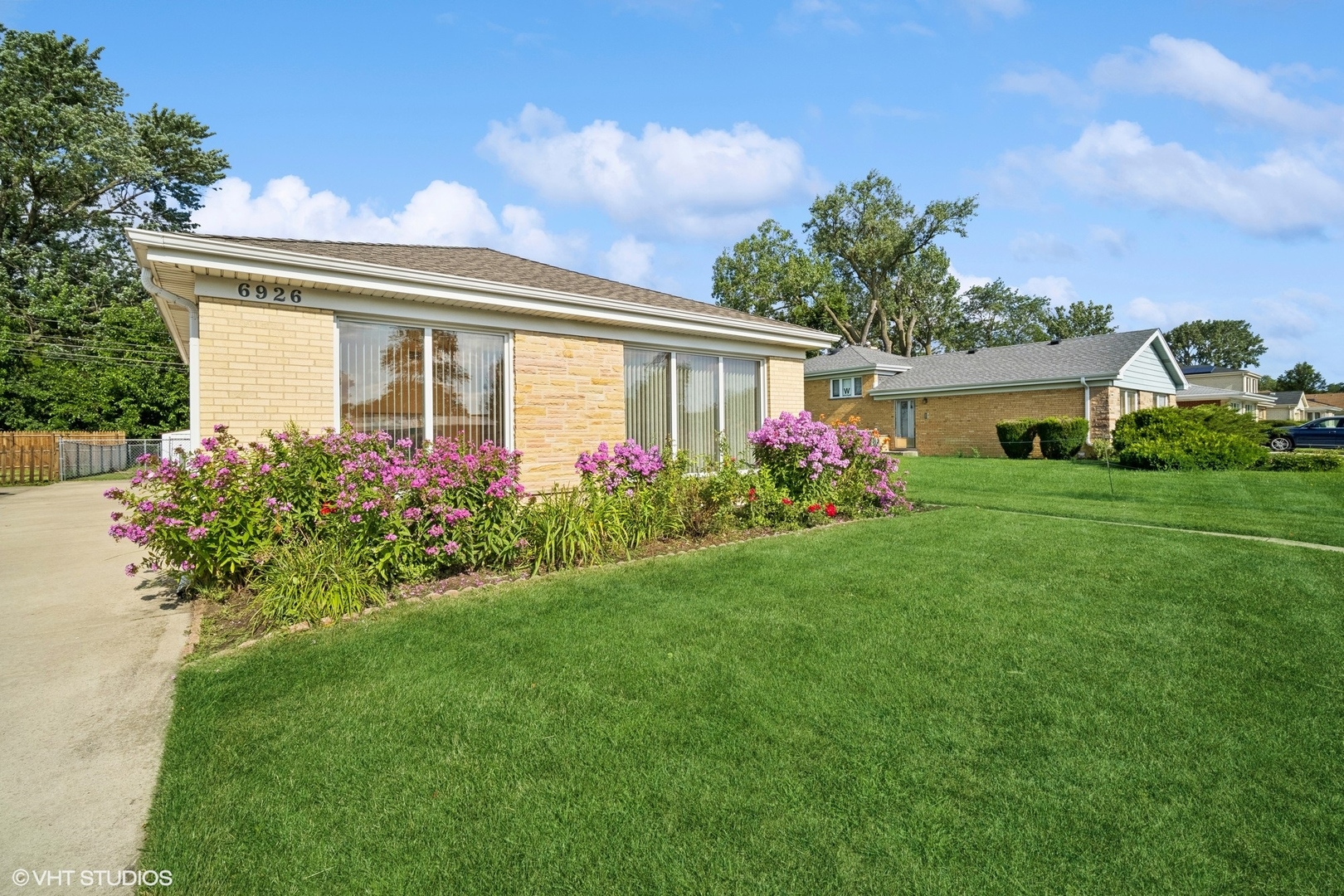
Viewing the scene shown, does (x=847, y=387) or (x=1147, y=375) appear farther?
(x=847, y=387)

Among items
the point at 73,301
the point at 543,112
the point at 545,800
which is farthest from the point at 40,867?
the point at 73,301

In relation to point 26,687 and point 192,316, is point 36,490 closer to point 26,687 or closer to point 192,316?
point 192,316

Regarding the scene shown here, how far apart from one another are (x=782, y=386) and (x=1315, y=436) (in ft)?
84.3

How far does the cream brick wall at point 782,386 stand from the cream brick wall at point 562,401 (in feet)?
9.62

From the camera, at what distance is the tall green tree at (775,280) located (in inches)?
1588

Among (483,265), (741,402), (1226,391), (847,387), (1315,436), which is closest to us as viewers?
(483,265)

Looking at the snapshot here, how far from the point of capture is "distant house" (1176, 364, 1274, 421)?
31000mm

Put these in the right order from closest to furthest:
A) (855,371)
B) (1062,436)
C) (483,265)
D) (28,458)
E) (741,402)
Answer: (483,265) → (741,402) → (28,458) → (1062,436) → (855,371)

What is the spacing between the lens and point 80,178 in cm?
2691

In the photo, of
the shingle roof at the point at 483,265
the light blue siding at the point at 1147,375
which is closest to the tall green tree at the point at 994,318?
the light blue siding at the point at 1147,375

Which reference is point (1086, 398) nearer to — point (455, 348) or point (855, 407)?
point (855, 407)

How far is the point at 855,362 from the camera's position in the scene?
96.8 ft

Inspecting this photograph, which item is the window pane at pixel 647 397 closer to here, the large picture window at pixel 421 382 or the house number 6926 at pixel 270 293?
the large picture window at pixel 421 382

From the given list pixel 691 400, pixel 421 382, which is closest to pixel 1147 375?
pixel 691 400
